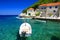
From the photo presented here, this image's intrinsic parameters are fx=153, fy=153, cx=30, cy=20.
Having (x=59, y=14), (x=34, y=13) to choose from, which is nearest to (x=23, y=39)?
(x=59, y=14)

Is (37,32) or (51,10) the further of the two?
(51,10)

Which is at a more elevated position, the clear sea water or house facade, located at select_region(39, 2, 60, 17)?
house facade, located at select_region(39, 2, 60, 17)

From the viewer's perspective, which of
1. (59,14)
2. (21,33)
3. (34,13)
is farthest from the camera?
(34,13)

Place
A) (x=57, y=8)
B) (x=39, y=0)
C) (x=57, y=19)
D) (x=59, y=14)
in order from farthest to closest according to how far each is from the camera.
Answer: (x=39, y=0) → (x=57, y=8) → (x=59, y=14) → (x=57, y=19)

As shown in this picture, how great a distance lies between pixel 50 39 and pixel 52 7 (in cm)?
4243

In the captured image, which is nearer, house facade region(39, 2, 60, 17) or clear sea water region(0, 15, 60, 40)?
clear sea water region(0, 15, 60, 40)

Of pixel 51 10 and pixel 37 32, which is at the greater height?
pixel 51 10

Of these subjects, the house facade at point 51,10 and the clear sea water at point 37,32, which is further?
the house facade at point 51,10

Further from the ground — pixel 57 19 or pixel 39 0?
pixel 39 0

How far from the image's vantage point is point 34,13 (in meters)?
68.6

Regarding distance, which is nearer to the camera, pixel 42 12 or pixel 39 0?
pixel 42 12

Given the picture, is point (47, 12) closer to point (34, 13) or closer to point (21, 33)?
point (34, 13)

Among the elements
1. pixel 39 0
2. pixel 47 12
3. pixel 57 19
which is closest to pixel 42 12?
pixel 47 12

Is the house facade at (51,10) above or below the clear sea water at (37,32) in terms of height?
above
